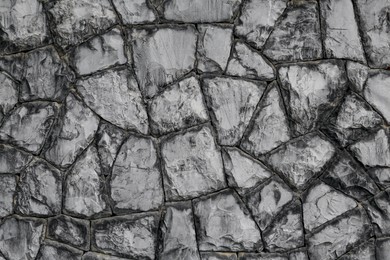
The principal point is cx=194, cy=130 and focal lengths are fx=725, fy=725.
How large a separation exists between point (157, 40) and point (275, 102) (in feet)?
2.38

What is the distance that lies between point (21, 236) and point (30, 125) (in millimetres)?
621

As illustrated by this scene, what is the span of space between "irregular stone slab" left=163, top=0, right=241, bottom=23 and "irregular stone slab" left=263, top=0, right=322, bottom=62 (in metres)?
0.27

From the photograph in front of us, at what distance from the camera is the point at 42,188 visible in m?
4.00

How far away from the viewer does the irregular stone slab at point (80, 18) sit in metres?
3.95

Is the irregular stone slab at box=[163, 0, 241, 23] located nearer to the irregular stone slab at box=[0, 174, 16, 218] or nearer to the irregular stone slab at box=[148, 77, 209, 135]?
the irregular stone slab at box=[148, 77, 209, 135]

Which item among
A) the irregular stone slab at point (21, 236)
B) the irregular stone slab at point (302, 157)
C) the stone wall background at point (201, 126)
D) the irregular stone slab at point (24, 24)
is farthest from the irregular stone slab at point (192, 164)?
the irregular stone slab at point (24, 24)

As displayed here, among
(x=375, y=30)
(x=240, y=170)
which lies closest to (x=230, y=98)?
(x=240, y=170)

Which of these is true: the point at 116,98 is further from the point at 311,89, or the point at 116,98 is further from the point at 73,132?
the point at 311,89

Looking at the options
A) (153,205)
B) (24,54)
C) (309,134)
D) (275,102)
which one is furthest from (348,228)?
(24,54)

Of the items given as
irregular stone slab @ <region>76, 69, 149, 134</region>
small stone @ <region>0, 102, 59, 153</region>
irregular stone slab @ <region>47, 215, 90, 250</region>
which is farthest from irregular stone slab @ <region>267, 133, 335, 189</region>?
small stone @ <region>0, 102, 59, 153</region>

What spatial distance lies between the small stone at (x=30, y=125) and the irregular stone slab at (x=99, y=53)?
271 mm

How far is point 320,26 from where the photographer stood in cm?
394

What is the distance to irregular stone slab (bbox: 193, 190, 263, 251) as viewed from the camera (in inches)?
156

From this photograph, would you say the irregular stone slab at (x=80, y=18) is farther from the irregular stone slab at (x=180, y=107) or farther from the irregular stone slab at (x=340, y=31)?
the irregular stone slab at (x=340, y=31)
